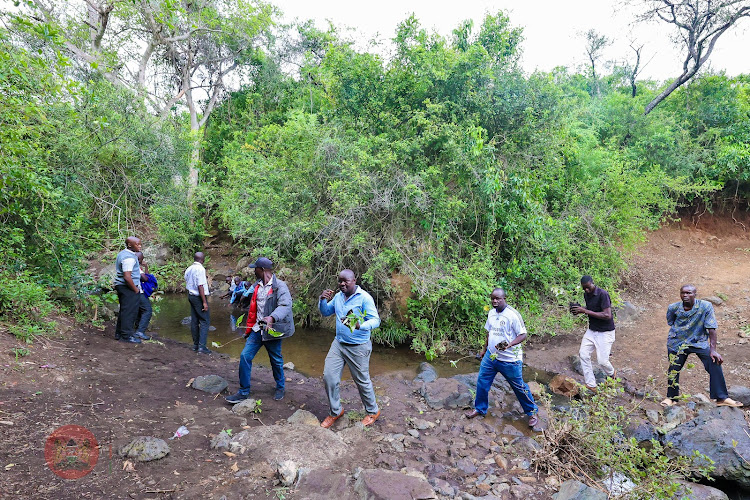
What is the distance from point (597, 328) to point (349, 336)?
12.3 feet

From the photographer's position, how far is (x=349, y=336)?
466cm

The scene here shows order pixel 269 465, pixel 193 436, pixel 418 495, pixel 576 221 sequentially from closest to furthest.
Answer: pixel 418 495 → pixel 269 465 → pixel 193 436 → pixel 576 221

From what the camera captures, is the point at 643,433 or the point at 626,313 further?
the point at 626,313

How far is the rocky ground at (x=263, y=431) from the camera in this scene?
3.41m

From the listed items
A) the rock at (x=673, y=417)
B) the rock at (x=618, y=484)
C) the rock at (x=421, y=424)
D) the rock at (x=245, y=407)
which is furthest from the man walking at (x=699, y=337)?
the rock at (x=245, y=407)

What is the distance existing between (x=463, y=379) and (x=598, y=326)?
2.20 m

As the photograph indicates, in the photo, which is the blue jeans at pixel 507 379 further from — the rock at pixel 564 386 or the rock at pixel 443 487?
the rock at pixel 443 487

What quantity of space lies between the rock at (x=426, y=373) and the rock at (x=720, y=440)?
3.37 meters

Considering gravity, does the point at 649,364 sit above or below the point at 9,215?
below

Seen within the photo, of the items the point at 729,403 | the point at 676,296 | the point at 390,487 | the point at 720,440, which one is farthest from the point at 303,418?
the point at 676,296

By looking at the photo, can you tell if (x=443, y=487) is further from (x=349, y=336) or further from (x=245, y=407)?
(x=245, y=407)

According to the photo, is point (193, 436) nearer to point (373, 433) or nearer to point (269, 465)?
point (269, 465)

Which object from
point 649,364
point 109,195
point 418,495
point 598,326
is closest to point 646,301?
point 649,364

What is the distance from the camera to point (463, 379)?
6730 mm
